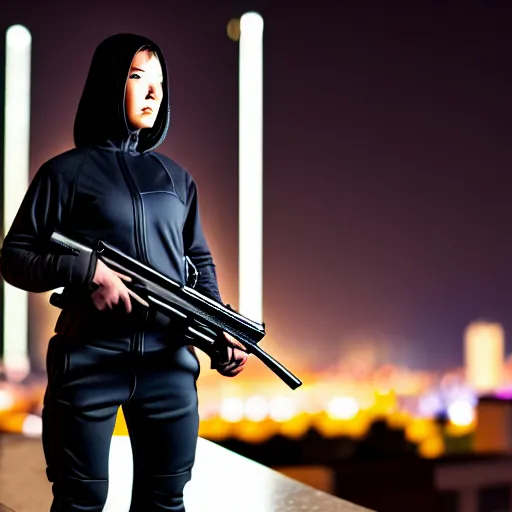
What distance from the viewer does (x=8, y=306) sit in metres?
2.44

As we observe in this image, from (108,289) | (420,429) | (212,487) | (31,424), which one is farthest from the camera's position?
(420,429)

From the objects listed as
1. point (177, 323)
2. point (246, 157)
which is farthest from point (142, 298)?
point (246, 157)

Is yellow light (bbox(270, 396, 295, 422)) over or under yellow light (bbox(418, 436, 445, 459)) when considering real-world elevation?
over

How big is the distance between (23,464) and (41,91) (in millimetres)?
1313

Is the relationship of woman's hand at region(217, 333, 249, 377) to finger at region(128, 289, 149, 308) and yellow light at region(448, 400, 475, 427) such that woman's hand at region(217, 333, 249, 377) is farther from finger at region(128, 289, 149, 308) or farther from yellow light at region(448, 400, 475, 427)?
yellow light at region(448, 400, 475, 427)

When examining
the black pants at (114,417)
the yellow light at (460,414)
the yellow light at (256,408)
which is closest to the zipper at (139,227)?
the black pants at (114,417)

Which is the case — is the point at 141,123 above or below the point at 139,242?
above

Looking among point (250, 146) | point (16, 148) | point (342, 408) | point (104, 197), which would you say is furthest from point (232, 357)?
point (342, 408)

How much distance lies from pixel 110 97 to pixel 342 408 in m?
2.21

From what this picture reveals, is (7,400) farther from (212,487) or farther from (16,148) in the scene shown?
(212,487)

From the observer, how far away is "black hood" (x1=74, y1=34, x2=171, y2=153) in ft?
3.60

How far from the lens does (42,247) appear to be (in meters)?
1.07

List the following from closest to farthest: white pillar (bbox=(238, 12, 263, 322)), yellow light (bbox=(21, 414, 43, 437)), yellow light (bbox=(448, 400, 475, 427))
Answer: white pillar (bbox=(238, 12, 263, 322))
yellow light (bbox=(21, 414, 43, 437))
yellow light (bbox=(448, 400, 475, 427))

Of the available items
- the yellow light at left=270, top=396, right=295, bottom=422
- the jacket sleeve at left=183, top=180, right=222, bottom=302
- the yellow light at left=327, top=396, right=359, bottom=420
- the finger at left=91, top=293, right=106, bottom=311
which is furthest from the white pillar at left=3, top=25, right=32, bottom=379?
the finger at left=91, top=293, right=106, bottom=311
